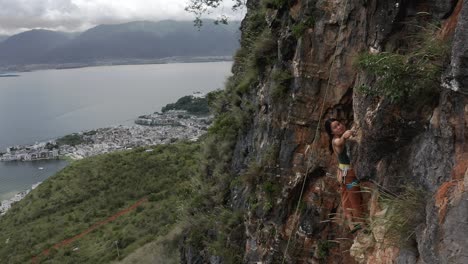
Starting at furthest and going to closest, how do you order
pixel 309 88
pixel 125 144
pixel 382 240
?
1. pixel 125 144
2. pixel 309 88
3. pixel 382 240

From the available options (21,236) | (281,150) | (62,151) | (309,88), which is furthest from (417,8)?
(62,151)

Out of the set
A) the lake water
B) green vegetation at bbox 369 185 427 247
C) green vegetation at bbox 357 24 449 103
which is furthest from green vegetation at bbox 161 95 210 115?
green vegetation at bbox 369 185 427 247

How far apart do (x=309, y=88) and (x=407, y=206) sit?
3.01m

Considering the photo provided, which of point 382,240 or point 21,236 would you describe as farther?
point 21,236

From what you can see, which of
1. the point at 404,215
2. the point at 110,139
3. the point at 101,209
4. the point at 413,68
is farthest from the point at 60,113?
the point at 404,215

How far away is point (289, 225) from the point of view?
6.70 metres

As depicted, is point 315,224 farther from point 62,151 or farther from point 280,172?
point 62,151

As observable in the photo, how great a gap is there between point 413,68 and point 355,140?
53.1 inches

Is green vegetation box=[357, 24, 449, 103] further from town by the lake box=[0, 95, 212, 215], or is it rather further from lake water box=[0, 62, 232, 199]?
lake water box=[0, 62, 232, 199]

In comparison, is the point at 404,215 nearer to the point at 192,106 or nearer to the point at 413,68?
the point at 413,68

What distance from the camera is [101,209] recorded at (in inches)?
1061

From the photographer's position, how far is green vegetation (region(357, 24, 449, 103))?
4.15 metres

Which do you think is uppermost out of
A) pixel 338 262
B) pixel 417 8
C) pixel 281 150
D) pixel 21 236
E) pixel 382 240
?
pixel 417 8

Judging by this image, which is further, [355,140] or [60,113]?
[60,113]
